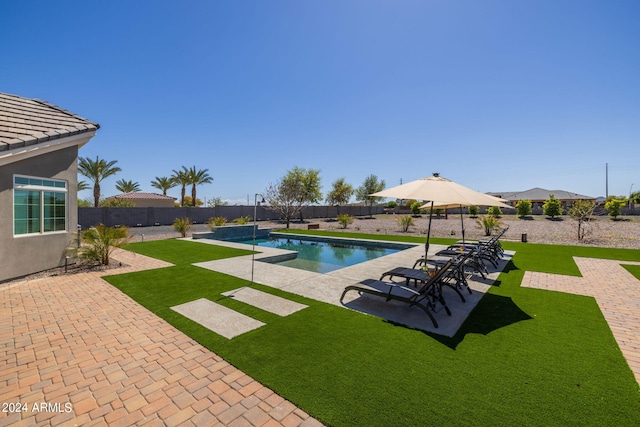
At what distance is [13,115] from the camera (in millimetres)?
7750

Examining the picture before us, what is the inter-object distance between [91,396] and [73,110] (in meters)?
11.3

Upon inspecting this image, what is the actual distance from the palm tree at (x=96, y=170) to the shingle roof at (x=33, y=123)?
2533cm

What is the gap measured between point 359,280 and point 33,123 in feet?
35.5

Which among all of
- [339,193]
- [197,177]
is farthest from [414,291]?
[339,193]

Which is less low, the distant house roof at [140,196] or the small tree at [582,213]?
the distant house roof at [140,196]

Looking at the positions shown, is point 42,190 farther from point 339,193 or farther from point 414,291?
point 339,193

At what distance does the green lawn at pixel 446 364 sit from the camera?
2607 millimetres

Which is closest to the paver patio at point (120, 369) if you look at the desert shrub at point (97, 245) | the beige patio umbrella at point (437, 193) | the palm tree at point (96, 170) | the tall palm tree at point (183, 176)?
the desert shrub at point (97, 245)

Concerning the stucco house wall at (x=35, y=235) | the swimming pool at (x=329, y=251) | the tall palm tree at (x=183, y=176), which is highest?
the tall palm tree at (x=183, y=176)

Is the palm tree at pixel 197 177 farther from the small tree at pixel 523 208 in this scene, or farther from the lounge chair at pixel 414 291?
the small tree at pixel 523 208

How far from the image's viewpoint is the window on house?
7.33m

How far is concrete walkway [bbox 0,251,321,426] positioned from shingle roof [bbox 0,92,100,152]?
461 centimetres

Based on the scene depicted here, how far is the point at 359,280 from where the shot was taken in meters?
7.21

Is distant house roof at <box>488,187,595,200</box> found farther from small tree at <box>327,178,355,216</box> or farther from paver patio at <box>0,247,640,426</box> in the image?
paver patio at <box>0,247,640,426</box>
